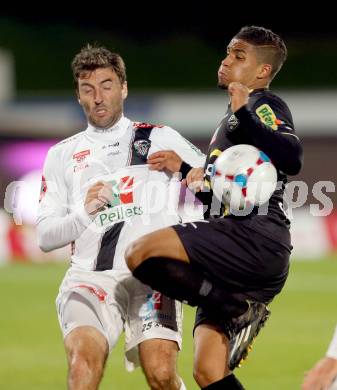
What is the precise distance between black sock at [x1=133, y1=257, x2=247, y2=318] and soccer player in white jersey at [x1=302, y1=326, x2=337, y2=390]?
1.45 metres

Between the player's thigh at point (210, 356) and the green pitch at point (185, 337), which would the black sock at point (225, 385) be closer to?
the player's thigh at point (210, 356)

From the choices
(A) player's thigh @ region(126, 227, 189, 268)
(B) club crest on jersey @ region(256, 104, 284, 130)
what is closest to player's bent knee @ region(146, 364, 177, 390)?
(A) player's thigh @ region(126, 227, 189, 268)

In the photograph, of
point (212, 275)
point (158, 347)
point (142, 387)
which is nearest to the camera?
point (212, 275)

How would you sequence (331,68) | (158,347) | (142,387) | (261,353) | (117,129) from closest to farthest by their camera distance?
(158,347) < (117,129) < (142,387) < (261,353) < (331,68)

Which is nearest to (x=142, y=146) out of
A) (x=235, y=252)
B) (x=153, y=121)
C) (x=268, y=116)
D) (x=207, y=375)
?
(x=268, y=116)

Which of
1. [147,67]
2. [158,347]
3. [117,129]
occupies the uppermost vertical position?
[117,129]

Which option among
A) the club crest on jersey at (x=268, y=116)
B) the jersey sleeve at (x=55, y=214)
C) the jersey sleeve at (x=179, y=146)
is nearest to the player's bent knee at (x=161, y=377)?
the jersey sleeve at (x=55, y=214)

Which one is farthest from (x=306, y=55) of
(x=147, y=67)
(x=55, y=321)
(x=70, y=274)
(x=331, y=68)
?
(x=70, y=274)

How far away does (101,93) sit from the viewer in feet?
20.8

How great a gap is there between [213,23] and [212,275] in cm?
2655

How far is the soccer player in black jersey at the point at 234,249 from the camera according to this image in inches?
220

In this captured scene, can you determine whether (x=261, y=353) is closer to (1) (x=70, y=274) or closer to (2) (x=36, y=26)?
(1) (x=70, y=274)

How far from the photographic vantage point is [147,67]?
3069cm

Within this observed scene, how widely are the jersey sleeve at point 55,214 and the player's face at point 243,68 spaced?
3.75 ft
